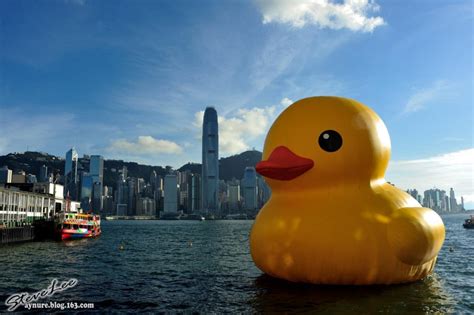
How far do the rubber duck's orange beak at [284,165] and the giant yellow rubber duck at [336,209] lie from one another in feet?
0.12

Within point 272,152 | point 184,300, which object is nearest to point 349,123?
point 272,152

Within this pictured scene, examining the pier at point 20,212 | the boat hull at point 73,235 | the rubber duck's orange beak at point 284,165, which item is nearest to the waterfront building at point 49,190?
the pier at point 20,212

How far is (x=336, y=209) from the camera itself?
1320cm

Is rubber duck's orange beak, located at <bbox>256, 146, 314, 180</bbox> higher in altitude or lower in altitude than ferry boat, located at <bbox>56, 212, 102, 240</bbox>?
higher

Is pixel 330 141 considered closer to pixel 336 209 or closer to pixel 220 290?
pixel 336 209

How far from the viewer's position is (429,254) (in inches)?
504

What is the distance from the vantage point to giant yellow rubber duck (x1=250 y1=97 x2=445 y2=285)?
12.5 metres

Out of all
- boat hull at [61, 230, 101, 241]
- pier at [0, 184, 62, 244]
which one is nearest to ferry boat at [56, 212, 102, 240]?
boat hull at [61, 230, 101, 241]

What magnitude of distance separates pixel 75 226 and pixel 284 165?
46.6m

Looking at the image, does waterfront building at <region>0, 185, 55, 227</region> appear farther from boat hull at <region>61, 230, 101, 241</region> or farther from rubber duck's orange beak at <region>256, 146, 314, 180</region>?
rubber duck's orange beak at <region>256, 146, 314, 180</region>

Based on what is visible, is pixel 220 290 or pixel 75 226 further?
pixel 75 226
